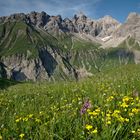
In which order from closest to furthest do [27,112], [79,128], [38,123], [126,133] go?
1. [126,133]
2. [79,128]
3. [38,123]
4. [27,112]

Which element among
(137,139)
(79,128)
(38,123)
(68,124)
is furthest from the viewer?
(38,123)

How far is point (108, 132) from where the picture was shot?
515 cm

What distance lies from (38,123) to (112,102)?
6.29 feet

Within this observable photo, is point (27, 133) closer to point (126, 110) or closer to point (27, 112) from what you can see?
point (126, 110)

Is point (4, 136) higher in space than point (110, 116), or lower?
lower

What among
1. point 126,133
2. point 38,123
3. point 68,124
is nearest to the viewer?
point 126,133

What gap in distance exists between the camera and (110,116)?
237 inches

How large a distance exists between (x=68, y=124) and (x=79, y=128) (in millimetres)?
483

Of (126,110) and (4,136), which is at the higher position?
(126,110)

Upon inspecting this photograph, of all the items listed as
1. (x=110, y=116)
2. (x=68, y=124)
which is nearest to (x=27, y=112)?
(x=68, y=124)

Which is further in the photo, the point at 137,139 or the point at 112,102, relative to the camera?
the point at 112,102

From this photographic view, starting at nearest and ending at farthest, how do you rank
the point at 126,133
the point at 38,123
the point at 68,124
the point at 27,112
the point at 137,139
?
the point at 137,139 → the point at 126,133 → the point at 68,124 → the point at 38,123 → the point at 27,112

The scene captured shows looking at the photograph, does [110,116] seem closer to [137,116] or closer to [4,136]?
[137,116]

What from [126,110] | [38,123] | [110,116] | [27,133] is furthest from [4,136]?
[126,110]
